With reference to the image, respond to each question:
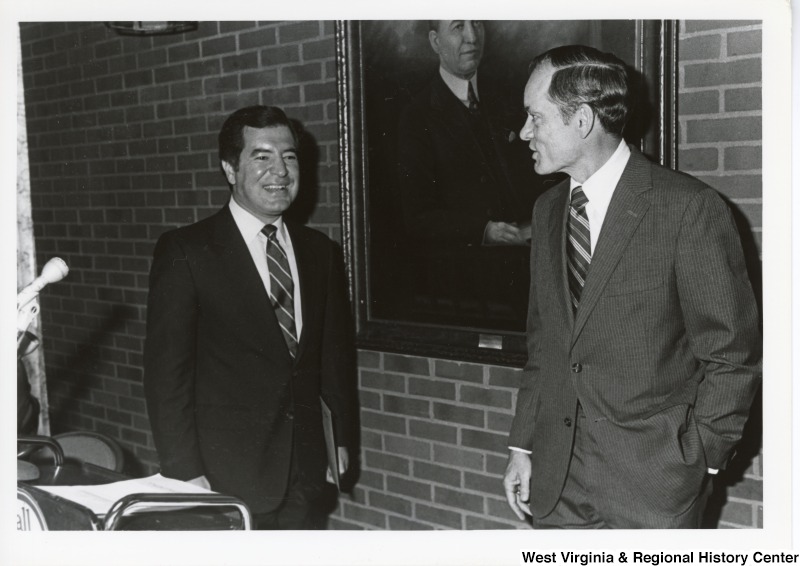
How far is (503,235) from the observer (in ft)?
8.79

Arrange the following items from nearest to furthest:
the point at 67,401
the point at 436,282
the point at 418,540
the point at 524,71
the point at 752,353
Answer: the point at 752,353, the point at 418,540, the point at 524,71, the point at 436,282, the point at 67,401

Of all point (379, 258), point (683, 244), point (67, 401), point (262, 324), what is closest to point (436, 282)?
point (379, 258)

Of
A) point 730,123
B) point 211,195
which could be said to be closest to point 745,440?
point 730,123

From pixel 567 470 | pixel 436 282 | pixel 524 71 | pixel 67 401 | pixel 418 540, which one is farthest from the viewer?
pixel 67 401

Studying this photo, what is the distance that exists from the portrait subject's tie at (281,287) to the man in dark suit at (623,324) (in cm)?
94

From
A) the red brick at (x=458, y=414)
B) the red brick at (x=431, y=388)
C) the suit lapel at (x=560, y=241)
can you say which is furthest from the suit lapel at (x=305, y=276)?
the suit lapel at (x=560, y=241)

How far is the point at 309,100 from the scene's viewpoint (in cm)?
299

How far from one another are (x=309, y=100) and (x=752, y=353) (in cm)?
191

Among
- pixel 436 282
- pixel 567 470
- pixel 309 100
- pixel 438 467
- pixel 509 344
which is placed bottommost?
pixel 438 467

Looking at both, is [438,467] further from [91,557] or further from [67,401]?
[67,401]

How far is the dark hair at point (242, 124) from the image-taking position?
270 cm

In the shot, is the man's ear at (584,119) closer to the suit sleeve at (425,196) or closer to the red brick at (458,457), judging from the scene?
the suit sleeve at (425,196)

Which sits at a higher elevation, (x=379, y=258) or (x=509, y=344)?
(x=379, y=258)

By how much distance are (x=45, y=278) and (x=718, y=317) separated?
1783mm
